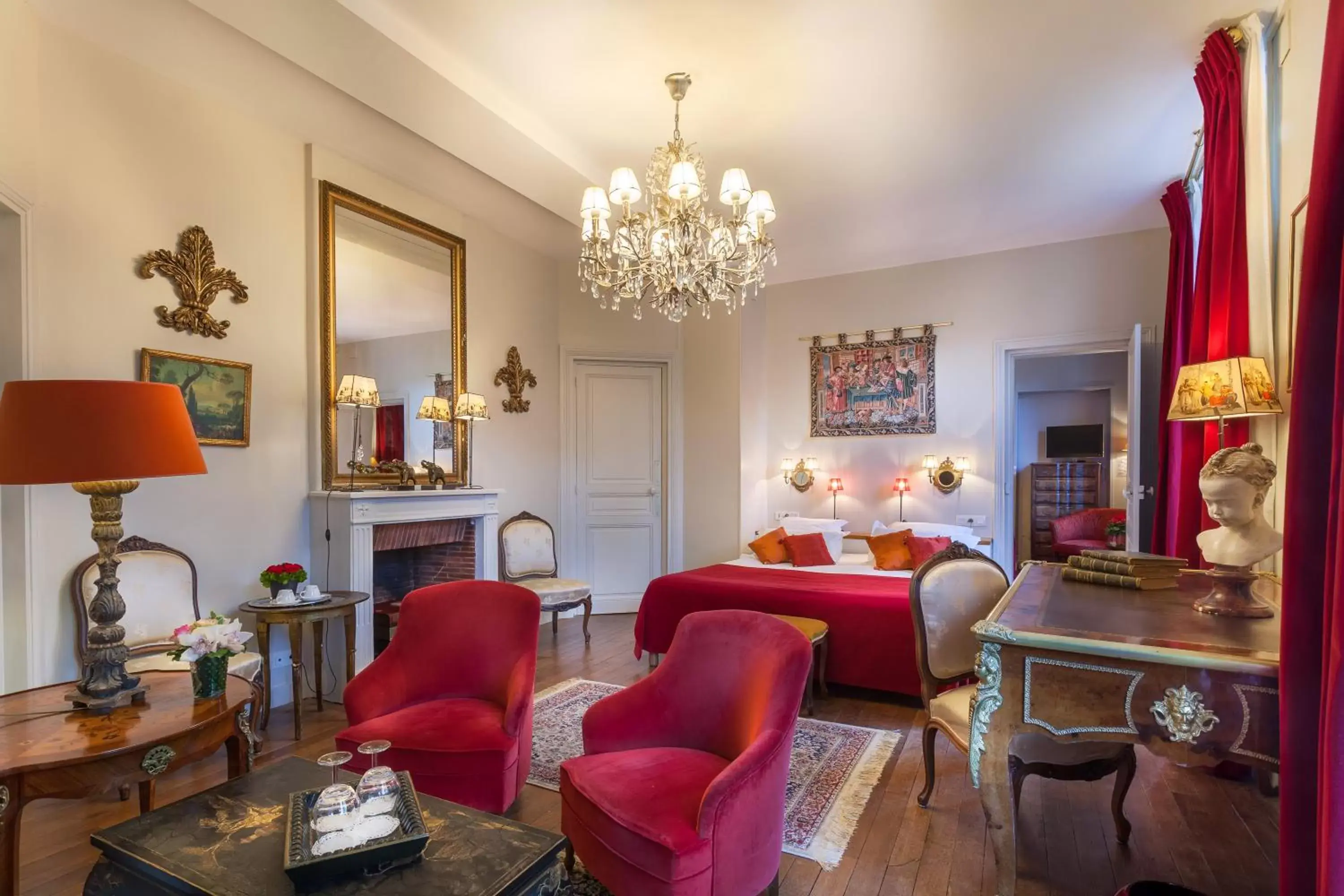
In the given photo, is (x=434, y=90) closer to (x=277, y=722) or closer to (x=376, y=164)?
(x=376, y=164)

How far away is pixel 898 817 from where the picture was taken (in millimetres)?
2496

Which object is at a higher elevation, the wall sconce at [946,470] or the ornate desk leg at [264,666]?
the wall sconce at [946,470]

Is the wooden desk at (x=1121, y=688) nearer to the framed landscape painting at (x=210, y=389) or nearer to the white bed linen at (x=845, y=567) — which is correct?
the white bed linen at (x=845, y=567)

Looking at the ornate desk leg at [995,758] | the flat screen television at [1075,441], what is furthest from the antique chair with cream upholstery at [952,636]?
the flat screen television at [1075,441]

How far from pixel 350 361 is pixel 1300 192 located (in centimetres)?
457

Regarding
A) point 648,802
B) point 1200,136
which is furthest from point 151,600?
point 1200,136

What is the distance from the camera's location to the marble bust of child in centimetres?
183

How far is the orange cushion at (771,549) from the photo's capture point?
5.27 metres

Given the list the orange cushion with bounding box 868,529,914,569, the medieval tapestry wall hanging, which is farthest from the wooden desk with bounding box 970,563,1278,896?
the medieval tapestry wall hanging

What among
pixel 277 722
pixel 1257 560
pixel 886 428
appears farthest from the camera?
pixel 886 428

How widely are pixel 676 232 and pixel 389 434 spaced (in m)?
2.41

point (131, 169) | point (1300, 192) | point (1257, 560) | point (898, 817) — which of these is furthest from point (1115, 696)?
point (131, 169)

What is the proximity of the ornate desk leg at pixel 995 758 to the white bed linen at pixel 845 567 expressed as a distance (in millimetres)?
2664

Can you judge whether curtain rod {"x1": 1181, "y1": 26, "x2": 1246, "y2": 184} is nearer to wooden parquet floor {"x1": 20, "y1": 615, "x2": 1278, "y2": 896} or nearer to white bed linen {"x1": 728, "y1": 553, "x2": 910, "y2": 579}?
white bed linen {"x1": 728, "y1": 553, "x2": 910, "y2": 579}
